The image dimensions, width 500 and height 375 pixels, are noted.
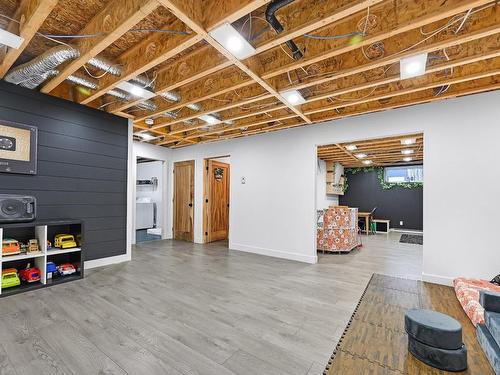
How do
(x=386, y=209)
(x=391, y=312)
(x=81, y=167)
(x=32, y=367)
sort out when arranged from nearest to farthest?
(x=32, y=367), (x=391, y=312), (x=81, y=167), (x=386, y=209)

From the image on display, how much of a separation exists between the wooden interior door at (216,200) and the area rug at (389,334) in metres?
4.39

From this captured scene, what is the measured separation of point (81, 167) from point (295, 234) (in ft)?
13.4

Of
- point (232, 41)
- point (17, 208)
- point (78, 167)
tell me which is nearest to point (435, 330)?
point (232, 41)

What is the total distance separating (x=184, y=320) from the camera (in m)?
2.51

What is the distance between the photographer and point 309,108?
429cm

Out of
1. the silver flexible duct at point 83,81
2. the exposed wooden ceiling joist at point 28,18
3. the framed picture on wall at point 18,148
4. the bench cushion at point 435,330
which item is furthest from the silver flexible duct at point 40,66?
the bench cushion at point 435,330

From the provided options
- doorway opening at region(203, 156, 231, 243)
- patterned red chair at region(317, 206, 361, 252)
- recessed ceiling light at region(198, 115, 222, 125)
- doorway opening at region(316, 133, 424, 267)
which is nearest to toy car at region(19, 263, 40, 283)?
recessed ceiling light at region(198, 115, 222, 125)

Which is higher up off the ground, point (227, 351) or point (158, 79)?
point (158, 79)

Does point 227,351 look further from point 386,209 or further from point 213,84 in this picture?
point 386,209

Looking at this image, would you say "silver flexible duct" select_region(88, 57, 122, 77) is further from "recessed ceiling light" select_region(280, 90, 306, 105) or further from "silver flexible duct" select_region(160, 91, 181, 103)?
"recessed ceiling light" select_region(280, 90, 306, 105)

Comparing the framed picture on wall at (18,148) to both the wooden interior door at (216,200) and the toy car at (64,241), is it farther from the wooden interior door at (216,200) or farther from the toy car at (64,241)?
the wooden interior door at (216,200)

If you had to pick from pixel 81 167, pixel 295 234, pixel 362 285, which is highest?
pixel 81 167

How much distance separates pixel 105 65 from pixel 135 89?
1.58 feet

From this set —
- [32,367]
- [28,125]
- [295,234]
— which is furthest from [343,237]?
[28,125]
